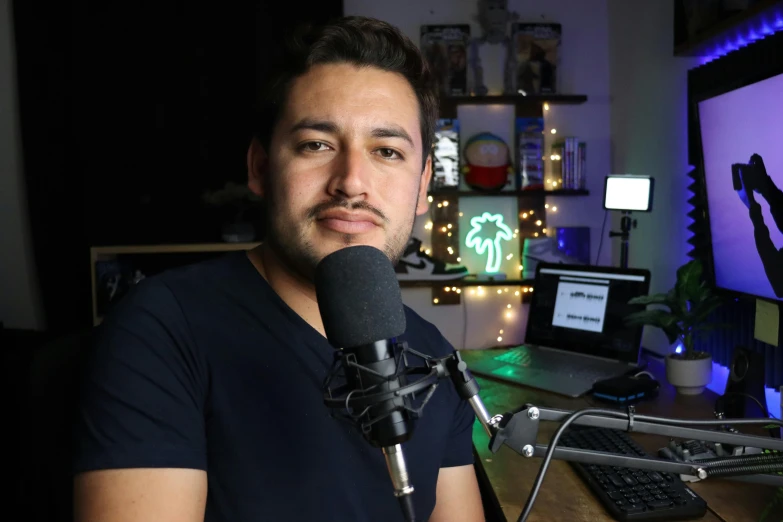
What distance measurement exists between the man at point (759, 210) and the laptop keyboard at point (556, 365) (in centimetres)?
57

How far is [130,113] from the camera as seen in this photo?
3215mm

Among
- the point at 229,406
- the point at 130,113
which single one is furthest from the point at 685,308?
the point at 130,113

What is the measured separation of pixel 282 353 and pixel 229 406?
0.11 meters

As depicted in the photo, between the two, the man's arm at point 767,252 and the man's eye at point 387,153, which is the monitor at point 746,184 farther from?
the man's eye at point 387,153

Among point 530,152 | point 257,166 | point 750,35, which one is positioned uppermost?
point 750,35

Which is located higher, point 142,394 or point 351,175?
point 351,175

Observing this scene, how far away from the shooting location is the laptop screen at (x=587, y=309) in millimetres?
2254

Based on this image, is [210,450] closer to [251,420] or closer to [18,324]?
[251,420]

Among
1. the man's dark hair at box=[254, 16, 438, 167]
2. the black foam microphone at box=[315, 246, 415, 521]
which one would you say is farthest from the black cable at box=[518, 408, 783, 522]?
the man's dark hair at box=[254, 16, 438, 167]

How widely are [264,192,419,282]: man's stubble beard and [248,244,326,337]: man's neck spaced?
1 cm

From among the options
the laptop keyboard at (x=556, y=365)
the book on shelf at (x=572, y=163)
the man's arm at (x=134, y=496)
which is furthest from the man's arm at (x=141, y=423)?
the book on shelf at (x=572, y=163)

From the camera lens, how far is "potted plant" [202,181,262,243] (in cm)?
311

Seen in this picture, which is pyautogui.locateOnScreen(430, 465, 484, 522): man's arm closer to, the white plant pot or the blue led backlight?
the white plant pot

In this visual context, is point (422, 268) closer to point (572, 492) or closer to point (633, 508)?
point (572, 492)
